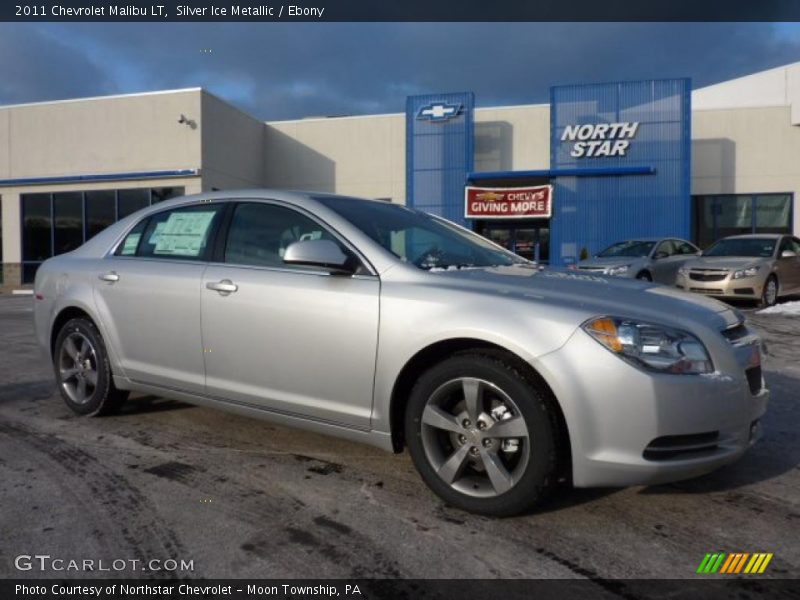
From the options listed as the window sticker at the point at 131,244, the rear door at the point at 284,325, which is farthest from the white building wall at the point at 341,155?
the rear door at the point at 284,325

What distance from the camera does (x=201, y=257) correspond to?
3.96 metres

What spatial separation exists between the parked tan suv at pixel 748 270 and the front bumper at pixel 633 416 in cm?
999

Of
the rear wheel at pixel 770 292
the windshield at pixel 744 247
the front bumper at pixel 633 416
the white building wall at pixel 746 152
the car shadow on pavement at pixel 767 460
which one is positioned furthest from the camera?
the white building wall at pixel 746 152

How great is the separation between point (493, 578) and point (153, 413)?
3207 millimetres

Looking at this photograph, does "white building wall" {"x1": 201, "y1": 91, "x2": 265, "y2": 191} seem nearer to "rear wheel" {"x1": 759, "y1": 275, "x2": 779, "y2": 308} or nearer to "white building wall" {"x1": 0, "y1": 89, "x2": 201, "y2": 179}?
"white building wall" {"x1": 0, "y1": 89, "x2": 201, "y2": 179}

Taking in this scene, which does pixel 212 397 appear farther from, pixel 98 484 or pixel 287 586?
pixel 287 586

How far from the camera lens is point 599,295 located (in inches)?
118

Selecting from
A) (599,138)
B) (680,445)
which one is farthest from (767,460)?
(599,138)

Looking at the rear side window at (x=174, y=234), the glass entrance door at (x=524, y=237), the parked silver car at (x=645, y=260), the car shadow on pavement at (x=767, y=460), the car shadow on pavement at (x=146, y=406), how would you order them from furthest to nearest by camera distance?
1. the glass entrance door at (x=524, y=237)
2. the parked silver car at (x=645, y=260)
3. the car shadow on pavement at (x=146, y=406)
4. the rear side window at (x=174, y=234)
5. the car shadow on pavement at (x=767, y=460)

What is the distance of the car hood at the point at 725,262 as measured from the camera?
38.6 ft

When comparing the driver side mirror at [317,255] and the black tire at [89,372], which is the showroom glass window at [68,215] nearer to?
the black tire at [89,372]

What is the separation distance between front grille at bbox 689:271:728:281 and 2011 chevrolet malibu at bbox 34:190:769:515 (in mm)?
9031

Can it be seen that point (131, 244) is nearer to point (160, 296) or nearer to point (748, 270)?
point (160, 296)

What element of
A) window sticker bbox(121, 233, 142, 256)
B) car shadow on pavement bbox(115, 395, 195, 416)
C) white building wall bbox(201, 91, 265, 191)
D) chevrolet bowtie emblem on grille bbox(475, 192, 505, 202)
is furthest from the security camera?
window sticker bbox(121, 233, 142, 256)
